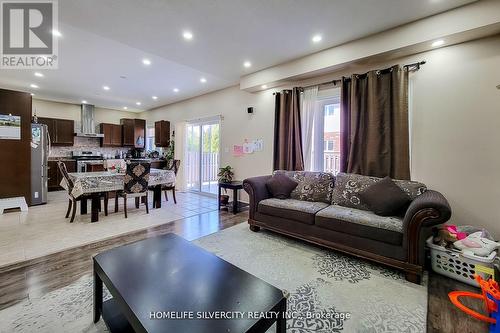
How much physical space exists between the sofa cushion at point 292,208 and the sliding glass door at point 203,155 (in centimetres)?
308

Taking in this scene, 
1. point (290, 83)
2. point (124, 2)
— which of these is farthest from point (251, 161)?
point (124, 2)

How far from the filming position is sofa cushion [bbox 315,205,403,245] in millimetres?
2301

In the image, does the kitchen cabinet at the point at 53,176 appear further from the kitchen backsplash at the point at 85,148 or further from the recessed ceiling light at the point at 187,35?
the recessed ceiling light at the point at 187,35

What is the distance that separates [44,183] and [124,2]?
184 inches

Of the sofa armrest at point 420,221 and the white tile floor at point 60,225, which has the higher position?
the sofa armrest at point 420,221

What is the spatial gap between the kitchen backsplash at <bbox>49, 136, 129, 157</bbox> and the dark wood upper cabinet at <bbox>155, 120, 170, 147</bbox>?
2.08m

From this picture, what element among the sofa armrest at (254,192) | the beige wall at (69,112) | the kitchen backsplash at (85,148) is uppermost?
the beige wall at (69,112)

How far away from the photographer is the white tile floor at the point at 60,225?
2.79m

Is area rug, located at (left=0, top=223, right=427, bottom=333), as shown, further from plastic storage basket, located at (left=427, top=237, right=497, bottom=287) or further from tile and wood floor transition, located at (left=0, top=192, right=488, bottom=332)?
plastic storage basket, located at (left=427, top=237, right=497, bottom=287)

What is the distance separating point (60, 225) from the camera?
3617mm

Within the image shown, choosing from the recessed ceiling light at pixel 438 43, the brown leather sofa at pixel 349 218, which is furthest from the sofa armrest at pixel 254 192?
the recessed ceiling light at pixel 438 43

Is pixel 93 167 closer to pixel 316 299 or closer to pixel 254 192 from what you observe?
pixel 254 192

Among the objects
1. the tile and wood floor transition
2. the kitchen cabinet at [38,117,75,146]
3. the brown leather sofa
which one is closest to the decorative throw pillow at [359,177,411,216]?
the brown leather sofa

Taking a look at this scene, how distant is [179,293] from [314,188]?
105 inches
